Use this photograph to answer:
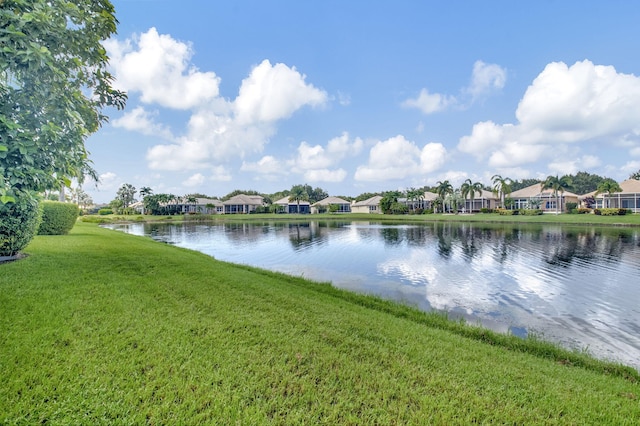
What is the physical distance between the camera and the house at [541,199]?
59.8 metres

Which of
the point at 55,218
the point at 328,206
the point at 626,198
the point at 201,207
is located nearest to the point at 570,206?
the point at 626,198

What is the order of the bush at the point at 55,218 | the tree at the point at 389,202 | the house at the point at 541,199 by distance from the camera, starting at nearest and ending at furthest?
the bush at the point at 55,218, the house at the point at 541,199, the tree at the point at 389,202

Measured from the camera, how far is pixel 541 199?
62.3 meters

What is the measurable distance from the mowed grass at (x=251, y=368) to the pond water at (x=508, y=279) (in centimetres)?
250

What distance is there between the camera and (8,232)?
7223 millimetres

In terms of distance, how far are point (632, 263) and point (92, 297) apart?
21656 mm

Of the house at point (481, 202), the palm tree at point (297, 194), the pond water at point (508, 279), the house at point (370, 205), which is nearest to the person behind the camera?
the pond water at point (508, 279)

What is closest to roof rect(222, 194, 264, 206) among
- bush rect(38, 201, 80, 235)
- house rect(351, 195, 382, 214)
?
house rect(351, 195, 382, 214)

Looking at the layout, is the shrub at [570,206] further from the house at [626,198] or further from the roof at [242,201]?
the roof at [242,201]

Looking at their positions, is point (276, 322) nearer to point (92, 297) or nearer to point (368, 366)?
point (368, 366)

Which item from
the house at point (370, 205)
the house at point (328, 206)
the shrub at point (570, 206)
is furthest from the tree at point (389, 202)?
the shrub at point (570, 206)

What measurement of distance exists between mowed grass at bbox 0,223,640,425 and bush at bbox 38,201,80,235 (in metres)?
8.63

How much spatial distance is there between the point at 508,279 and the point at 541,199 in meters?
62.6

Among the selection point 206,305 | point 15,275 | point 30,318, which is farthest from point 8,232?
point 206,305
